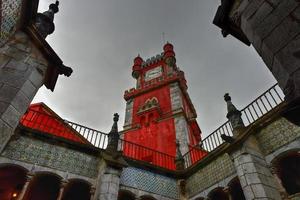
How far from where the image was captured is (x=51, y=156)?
8258mm

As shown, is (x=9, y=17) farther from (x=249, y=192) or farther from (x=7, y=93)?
(x=249, y=192)

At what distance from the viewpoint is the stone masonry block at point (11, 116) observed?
129 inches

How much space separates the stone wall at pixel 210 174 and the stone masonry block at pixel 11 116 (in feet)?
24.0

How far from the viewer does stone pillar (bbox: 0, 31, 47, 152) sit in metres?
3.33

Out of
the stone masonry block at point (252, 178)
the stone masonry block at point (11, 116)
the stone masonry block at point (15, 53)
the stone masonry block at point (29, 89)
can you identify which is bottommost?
the stone masonry block at point (11, 116)

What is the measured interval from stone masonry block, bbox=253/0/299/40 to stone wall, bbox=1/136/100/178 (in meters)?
7.89

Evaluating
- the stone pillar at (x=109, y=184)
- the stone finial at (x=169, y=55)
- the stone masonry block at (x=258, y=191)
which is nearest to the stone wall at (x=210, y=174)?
the stone masonry block at (x=258, y=191)

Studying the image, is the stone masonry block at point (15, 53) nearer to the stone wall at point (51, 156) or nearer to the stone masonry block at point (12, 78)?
the stone masonry block at point (12, 78)

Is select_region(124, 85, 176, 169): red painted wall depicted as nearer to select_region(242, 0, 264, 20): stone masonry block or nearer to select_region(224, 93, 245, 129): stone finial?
select_region(224, 93, 245, 129): stone finial

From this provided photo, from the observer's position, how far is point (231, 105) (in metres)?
8.84

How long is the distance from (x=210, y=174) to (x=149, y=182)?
267 cm

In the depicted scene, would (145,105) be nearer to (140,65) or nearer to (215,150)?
(140,65)

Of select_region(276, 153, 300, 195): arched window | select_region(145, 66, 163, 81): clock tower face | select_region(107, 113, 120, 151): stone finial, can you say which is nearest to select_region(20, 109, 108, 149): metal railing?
select_region(107, 113, 120, 151): stone finial

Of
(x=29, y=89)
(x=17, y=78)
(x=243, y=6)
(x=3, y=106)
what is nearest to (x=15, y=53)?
(x=17, y=78)
